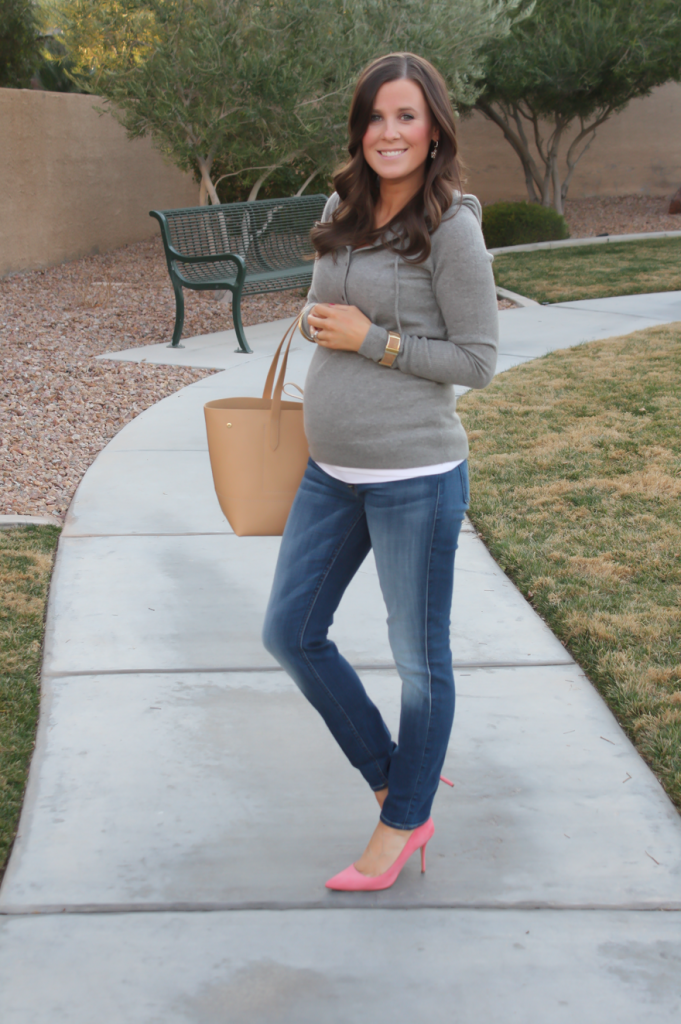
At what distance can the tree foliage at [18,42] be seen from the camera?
1270 cm

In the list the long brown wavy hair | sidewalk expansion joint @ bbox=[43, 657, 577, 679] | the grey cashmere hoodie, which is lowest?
sidewalk expansion joint @ bbox=[43, 657, 577, 679]

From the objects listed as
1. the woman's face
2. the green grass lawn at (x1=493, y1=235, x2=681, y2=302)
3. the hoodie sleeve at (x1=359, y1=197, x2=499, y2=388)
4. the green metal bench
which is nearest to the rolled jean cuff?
the hoodie sleeve at (x1=359, y1=197, x2=499, y2=388)

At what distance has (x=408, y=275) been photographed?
78.5 inches

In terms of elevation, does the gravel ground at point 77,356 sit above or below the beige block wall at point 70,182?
below

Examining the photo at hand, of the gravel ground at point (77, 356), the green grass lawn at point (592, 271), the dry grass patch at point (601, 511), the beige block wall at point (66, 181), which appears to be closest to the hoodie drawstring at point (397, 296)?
the dry grass patch at point (601, 511)

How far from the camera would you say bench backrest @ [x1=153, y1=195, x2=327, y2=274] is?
930cm

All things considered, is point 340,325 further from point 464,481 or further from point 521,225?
point 521,225

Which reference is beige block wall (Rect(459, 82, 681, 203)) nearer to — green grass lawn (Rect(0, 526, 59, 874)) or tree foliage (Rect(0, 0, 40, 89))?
tree foliage (Rect(0, 0, 40, 89))

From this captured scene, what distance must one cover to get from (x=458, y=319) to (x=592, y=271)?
11.0 m

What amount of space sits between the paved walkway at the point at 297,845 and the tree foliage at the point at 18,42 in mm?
Result: 11588

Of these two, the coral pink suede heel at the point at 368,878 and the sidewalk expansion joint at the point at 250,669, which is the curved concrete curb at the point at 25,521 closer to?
the sidewalk expansion joint at the point at 250,669

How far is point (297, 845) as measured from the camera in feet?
7.90

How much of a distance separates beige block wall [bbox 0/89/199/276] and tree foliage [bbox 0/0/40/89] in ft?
4.53

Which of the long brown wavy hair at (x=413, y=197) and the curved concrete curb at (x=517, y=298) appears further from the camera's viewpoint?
the curved concrete curb at (x=517, y=298)
